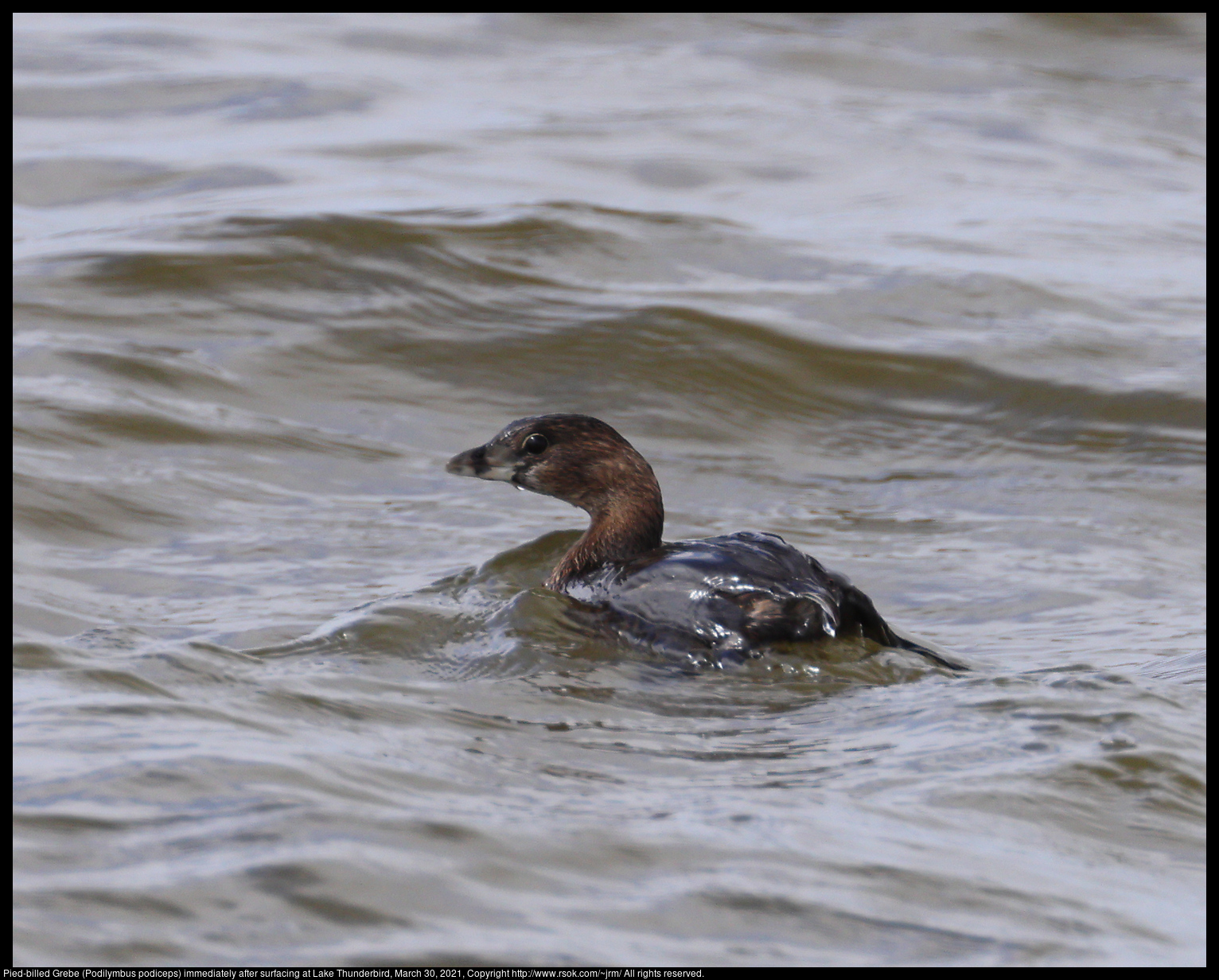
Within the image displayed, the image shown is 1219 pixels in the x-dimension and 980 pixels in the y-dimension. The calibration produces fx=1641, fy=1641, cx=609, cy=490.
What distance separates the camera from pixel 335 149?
10891 millimetres

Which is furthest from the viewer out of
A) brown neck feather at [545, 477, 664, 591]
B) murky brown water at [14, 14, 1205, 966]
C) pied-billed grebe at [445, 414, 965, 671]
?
brown neck feather at [545, 477, 664, 591]

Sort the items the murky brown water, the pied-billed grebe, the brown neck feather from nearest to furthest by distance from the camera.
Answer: the murky brown water → the pied-billed grebe → the brown neck feather

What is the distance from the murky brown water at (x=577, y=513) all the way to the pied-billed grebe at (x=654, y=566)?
0.50 feet

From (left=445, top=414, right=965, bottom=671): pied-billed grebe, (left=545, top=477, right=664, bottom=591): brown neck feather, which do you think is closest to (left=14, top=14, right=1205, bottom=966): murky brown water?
(left=445, top=414, right=965, bottom=671): pied-billed grebe

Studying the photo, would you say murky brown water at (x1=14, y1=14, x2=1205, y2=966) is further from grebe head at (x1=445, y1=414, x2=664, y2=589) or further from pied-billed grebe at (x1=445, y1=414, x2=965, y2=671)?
grebe head at (x1=445, y1=414, x2=664, y2=589)

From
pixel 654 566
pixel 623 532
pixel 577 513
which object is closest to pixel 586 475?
pixel 623 532

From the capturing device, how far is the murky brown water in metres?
3.16

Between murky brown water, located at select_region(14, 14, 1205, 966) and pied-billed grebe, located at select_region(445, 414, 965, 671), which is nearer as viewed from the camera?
murky brown water, located at select_region(14, 14, 1205, 966)

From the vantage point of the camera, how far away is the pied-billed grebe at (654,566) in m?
4.75

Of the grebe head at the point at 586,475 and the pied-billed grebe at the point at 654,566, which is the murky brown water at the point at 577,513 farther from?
the grebe head at the point at 586,475

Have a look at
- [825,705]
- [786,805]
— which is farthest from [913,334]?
A: [786,805]

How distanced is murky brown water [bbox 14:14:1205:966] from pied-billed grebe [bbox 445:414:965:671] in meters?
0.15

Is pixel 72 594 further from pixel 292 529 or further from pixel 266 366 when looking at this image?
pixel 266 366

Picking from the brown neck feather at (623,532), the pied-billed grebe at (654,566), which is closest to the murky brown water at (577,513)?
the pied-billed grebe at (654,566)
